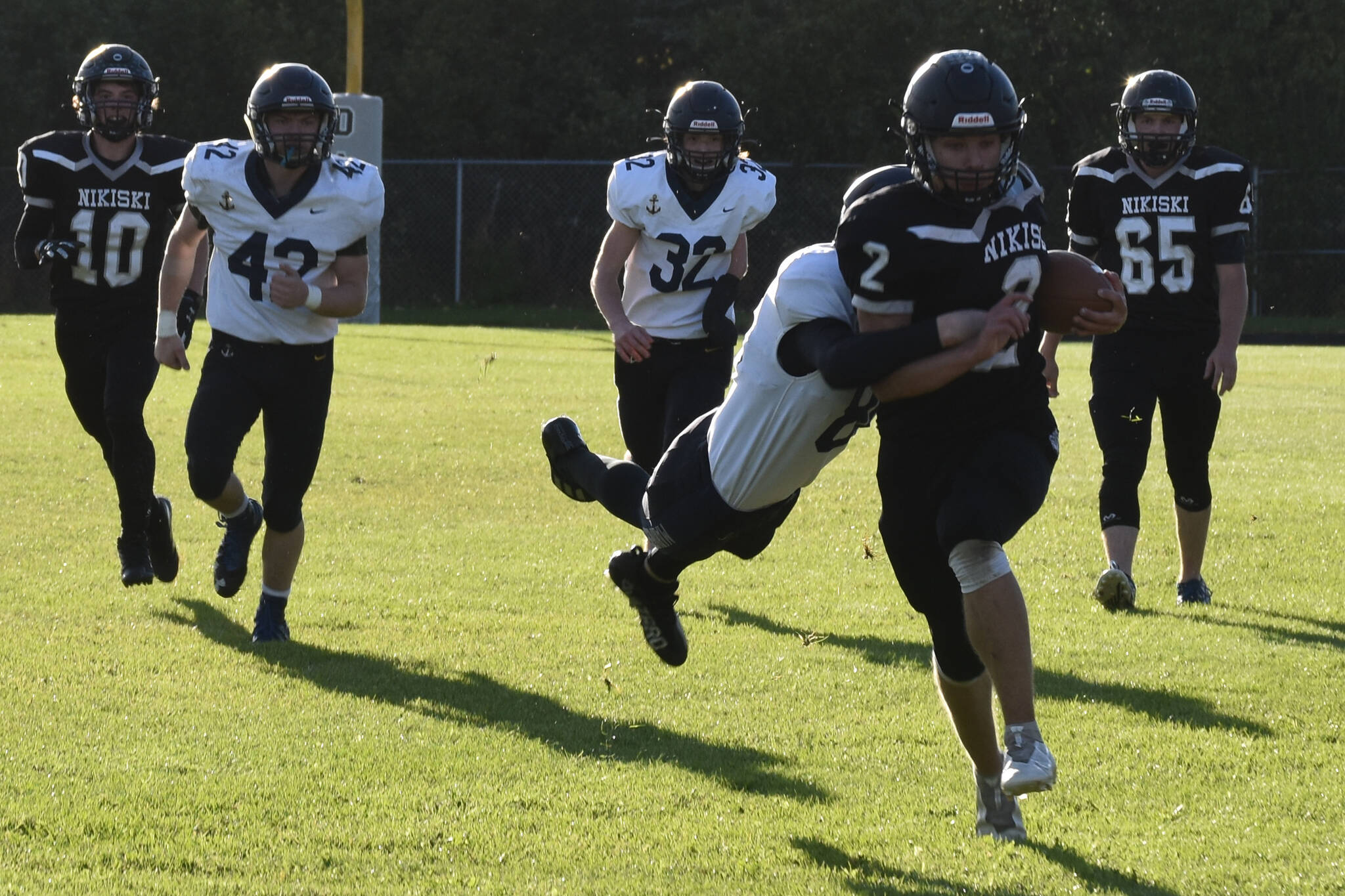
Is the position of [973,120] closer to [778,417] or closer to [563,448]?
[778,417]

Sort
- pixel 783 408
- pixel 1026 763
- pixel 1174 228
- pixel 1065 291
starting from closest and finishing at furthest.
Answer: pixel 1026 763
pixel 1065 291
pixel 783 408
pixel 1174 228

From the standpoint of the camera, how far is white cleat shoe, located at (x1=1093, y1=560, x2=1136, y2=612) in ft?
20.6

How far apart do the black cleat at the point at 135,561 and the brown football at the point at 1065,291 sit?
390cm

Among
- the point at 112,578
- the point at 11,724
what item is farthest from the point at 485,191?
the point at 11,724

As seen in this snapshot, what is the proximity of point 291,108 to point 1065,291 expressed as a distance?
2.68m

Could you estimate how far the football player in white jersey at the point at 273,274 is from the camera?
5.43m

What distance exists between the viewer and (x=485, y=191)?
25.1m

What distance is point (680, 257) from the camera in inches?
236

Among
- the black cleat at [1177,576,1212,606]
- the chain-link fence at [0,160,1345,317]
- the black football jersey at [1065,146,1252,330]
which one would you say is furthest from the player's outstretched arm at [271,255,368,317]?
the chain-link fence at [0,160,1345,317]

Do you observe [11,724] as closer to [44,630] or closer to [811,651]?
[44,630]

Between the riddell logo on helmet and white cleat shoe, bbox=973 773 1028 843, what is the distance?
141cm

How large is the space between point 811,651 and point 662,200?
1637mm

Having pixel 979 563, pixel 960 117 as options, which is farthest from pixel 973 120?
pixel 979 563

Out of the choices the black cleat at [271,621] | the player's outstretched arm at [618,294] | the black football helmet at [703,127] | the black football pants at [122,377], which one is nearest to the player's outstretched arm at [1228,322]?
the black football helmet at [703,127]
